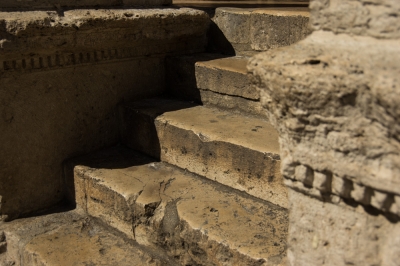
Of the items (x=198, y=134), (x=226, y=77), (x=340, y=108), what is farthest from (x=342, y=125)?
(x=226, y=77)

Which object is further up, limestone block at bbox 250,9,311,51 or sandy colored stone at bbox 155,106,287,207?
limestone block at bbox 250,9,311,51

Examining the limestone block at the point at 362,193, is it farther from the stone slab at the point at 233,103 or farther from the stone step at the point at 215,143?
the stone slab at the point at 233,103

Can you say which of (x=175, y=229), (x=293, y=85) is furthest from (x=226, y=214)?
(x=293, y=85)

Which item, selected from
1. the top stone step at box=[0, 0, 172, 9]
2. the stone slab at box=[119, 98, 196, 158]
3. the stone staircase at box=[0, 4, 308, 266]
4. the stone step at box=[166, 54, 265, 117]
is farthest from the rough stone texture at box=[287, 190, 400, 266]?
the top stone step at box=[0, 0, 172, 9]

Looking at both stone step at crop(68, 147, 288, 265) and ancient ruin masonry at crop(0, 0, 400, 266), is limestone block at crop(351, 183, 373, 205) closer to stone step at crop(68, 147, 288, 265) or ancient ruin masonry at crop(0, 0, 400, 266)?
ancient ruin masonry at crop(0, 0, 400, 266)

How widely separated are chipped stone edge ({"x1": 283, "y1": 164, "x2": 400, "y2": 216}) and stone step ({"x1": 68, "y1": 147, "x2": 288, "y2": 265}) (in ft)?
1.75

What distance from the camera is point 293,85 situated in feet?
4.18

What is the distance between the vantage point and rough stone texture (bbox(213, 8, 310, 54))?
109 inches

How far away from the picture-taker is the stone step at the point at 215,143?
222 centimetres

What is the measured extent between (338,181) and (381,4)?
495 millimetres

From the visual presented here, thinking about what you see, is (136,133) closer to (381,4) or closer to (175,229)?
(175,229)

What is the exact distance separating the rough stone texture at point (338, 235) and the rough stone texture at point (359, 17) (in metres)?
0.50

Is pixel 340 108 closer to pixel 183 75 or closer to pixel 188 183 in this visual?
pixel 188 183

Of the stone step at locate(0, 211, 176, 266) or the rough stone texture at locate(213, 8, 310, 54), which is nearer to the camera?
the stone step at locate(0, 211, 176, 266)
